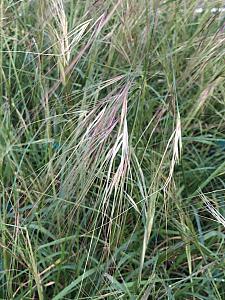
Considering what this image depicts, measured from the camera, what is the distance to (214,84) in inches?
57.4

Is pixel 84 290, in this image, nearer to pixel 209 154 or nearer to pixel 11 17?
pixel 209 154

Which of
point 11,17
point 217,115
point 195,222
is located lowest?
point 195,222

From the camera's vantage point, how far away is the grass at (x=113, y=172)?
115 cm

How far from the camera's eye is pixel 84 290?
4.18 ft

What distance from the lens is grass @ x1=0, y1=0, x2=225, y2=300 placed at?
115cm

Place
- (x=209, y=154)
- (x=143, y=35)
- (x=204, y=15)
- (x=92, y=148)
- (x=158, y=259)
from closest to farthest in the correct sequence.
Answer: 1. (x=92, y=148)
2. (x=158, y=259)
3. (x=143, y=35)
4. (x=209, y=154)
5. (x=204, y=15)

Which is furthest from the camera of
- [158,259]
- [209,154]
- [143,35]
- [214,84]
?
[209,154]

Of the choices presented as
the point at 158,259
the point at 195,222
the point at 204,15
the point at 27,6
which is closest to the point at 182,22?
the point at 204,15

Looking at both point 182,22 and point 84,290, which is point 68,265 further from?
point 182,22

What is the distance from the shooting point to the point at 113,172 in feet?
3.78

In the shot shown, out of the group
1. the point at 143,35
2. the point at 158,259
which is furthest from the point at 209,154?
the point at 158,259

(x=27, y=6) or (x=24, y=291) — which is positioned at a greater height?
(x=27, y=6)

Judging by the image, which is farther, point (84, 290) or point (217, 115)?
point (217, 115)

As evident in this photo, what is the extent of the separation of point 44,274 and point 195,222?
0.40m
